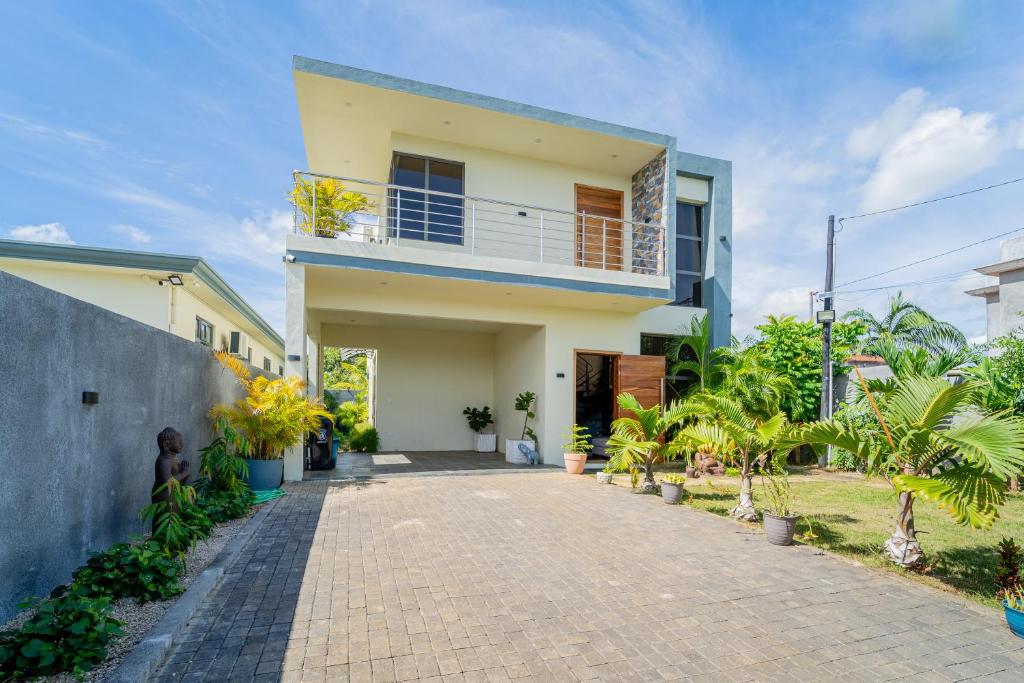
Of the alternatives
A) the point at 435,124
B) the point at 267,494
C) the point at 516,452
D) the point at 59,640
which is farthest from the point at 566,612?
the point at 435,124

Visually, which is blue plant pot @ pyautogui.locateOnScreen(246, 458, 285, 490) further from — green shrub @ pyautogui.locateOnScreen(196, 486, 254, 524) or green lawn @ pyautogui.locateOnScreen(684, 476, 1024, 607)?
green lawn @ pyautogui.locateOnScreen(684, 476, 1024, 607)

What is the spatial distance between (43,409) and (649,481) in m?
7.57

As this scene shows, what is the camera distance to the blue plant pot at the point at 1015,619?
325 centimetres

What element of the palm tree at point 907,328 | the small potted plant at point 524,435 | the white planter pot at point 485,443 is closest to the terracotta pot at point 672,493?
the small potted plant at point 524,435

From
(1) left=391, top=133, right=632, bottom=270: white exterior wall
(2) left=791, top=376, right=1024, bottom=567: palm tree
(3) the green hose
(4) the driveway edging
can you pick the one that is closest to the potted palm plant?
(3) the green hose

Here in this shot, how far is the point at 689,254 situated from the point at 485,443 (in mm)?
7298

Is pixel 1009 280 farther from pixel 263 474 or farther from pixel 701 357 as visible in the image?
pixel 263 474

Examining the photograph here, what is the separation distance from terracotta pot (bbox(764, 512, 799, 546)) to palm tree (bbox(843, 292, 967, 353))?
16.0 meters

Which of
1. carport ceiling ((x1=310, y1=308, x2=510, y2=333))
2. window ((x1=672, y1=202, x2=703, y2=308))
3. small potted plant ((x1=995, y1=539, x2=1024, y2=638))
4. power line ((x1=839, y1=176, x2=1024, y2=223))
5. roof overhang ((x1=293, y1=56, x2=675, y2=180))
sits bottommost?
small potted plant ((x1=995, y1=539, x2=1024, y2=638))

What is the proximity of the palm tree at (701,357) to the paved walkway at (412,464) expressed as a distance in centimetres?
418

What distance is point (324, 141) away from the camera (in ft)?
36.9

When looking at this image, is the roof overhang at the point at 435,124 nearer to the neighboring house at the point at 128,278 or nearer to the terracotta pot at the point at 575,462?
the neighboring house at the point at 128,278

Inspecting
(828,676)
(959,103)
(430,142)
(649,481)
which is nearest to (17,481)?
(828,676)

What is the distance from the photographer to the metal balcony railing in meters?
10.1
